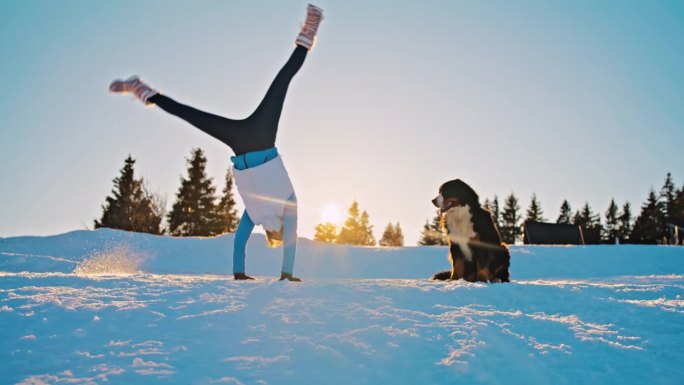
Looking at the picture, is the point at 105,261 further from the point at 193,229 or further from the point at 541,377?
the point at 193,229

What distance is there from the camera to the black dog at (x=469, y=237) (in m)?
6.63

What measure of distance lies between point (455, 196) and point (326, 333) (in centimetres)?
427

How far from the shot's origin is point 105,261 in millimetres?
10680

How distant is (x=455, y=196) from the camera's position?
22.7ft

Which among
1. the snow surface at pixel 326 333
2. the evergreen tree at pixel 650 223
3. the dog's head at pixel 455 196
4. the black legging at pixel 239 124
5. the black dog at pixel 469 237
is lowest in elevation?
the snow surface at pixel 326 333

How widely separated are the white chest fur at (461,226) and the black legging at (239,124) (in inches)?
112

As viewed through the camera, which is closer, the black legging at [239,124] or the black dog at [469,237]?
the black legging at [239,124]

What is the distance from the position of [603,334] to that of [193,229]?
40977 millimetres

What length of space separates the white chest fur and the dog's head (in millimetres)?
69

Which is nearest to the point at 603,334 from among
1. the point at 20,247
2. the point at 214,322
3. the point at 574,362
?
the point at 574,362

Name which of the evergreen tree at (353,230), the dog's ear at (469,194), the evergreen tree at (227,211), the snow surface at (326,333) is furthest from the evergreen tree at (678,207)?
the snow surface at (326,333)

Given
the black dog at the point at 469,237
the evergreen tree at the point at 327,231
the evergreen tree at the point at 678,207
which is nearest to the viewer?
the black dog at the point at 469,237

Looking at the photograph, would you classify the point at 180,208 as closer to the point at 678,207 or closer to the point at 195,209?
the point at 195,209

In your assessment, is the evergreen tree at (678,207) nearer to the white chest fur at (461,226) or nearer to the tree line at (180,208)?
the tree line at (180,208)
